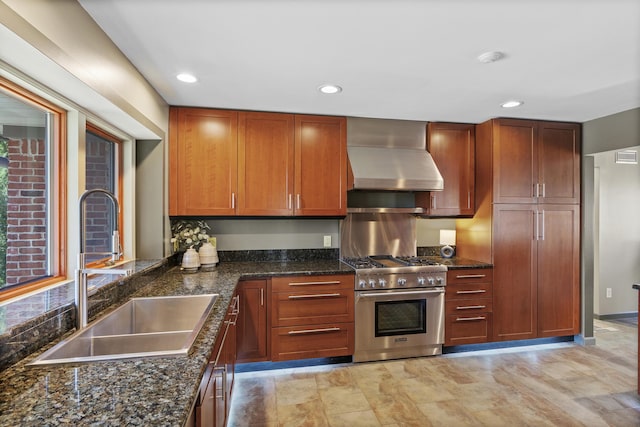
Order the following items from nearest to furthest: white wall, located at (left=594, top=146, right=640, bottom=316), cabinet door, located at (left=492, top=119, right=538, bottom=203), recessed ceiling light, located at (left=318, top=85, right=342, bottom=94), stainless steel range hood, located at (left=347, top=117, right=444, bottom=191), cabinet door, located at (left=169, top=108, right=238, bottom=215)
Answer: recessed ceiling light, located at (left=318, top=85, right=342, bottom=94)
cabinet door, located at (left=169, top=108, right=238, bottom=215)
stainless steel range hood, located at (left=347, top=117, right=444, bottom=191)
cabinet door, located at (left=492, top=119, right=538, bottom=203)
white wall, located at (left=594, top=146, right=640, bottom=316)

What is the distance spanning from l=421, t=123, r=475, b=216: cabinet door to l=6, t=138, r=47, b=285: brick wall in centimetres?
312

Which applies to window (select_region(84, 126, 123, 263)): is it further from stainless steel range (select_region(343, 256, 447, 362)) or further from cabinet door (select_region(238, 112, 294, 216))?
stainless steel range (select_region(343, 256, 447, 362))

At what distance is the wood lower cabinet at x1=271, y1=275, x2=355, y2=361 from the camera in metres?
2.80

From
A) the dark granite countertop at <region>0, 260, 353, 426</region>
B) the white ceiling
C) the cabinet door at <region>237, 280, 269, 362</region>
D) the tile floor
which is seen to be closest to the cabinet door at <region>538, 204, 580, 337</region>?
the tile floor

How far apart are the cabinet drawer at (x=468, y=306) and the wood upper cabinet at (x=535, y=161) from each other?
1021mm

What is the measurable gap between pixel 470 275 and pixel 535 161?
136cm

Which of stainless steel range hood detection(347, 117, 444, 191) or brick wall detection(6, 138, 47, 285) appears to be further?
stainless steel range hood detection(347, 117, 444, 191)

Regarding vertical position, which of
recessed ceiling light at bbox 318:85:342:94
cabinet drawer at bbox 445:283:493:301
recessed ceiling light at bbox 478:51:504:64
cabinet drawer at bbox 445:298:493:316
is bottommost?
cabinet drawer at bbox 445:298:493:316

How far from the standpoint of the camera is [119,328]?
5.61ft

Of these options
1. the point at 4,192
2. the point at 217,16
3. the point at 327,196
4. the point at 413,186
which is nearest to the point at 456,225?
the point at 413,186

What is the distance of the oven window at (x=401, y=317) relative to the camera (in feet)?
9.82

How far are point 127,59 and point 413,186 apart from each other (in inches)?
97.7

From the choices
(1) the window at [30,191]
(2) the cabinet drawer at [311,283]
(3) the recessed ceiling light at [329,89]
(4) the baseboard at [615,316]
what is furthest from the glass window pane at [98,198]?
(4) the baseboard at [615,316]

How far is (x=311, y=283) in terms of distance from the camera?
2.85 m
